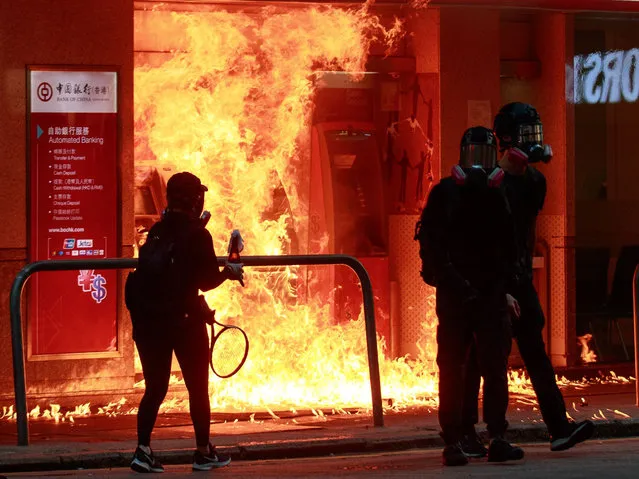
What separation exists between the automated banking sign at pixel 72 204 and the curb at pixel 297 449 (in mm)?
2283

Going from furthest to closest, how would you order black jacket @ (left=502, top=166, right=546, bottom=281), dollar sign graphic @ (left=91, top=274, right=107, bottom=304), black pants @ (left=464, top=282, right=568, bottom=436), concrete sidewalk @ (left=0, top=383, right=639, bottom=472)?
dollar sign graphic @ (left=91, top=274, right=107, bottom=304) → concrete sidewalk @ (left=0, top=383, right=639, bottom=472) → black pants @ (left=464, top=282, right=568, bottom=436) → black jacket @ (left=502, top=166, right=546, bottom=281)

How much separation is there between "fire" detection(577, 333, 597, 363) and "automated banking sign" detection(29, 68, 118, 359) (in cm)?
432

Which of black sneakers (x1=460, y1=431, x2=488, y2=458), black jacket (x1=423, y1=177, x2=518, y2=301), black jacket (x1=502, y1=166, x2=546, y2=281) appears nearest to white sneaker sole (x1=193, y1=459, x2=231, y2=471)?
black sneakers (x1=460, y1=431, x2=488, y2=458)

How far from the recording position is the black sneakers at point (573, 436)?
7.59 metres

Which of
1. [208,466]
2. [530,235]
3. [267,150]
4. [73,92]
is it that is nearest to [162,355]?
[208,466]

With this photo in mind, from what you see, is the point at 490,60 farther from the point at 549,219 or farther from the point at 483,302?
the point at 483,302

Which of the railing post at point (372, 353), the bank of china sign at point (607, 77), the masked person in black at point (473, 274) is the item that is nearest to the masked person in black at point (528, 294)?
the masked person in black at point (473, 274)

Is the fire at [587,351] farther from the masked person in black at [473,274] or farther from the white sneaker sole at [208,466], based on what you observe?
the white sneaker sole at [208,466]

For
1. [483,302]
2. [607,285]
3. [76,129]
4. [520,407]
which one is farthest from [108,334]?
[607,285]

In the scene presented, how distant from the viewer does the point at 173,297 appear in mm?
7297

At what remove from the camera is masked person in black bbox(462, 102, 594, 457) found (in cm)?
759

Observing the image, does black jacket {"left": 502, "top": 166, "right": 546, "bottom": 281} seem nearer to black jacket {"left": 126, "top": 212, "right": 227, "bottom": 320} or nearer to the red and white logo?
black jacket {"left": 126, "top": 212, "right": 227, "bottom": 320}

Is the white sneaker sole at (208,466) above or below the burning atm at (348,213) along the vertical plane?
below

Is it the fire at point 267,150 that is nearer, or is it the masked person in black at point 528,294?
the masked person in black at point 528,294
